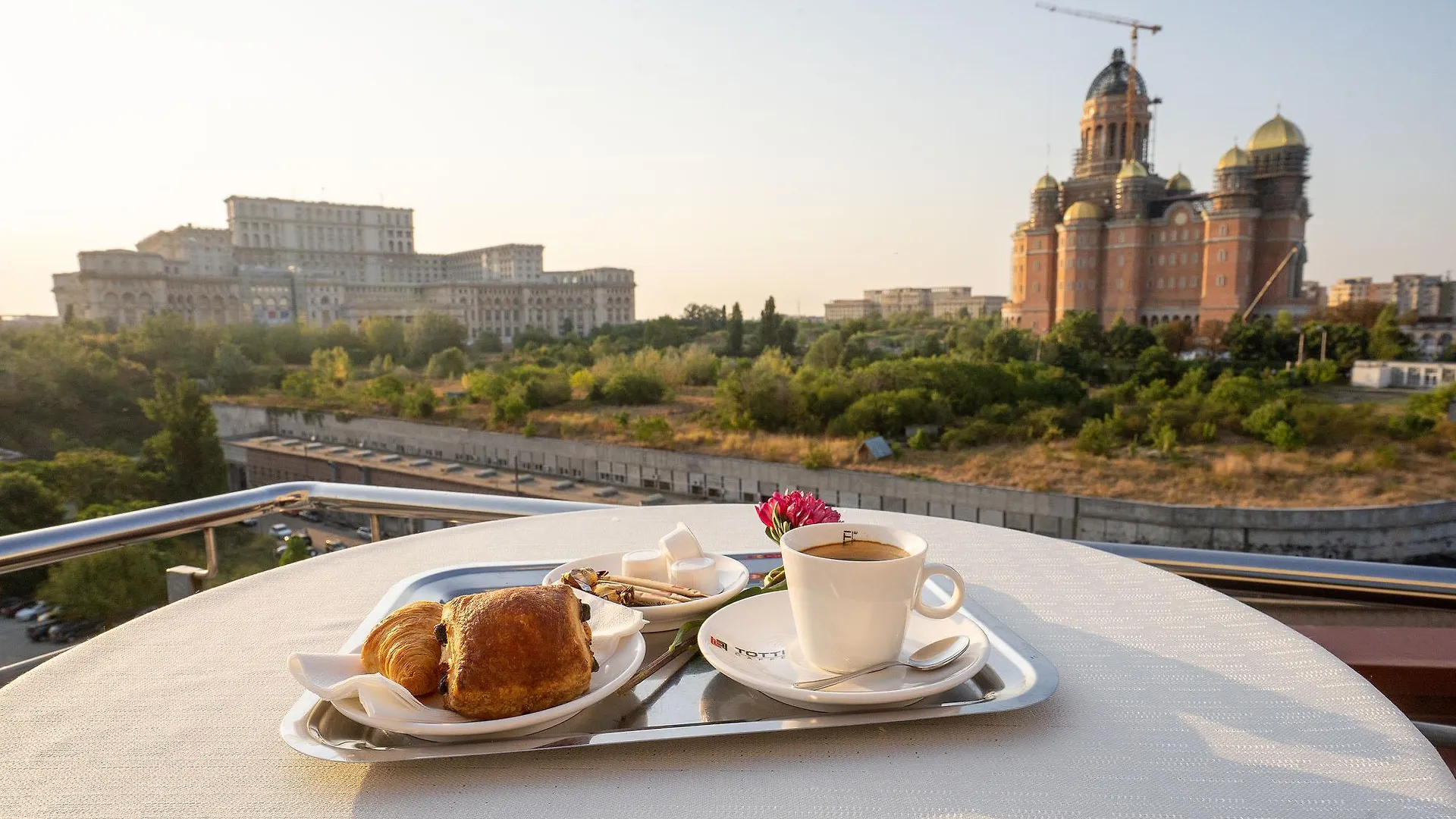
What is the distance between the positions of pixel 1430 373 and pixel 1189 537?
32.6ft

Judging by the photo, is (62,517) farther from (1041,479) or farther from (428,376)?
(428,376)

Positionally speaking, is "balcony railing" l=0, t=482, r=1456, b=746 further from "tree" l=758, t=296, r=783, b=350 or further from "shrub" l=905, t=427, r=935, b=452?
"tree" l=758, t=296, r=783, b=350

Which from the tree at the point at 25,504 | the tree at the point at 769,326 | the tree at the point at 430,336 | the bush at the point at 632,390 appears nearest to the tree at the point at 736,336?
the tree at the point at 769,326

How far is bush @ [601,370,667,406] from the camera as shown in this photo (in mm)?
11953

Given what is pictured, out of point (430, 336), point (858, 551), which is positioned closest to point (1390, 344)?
point (858, 551)

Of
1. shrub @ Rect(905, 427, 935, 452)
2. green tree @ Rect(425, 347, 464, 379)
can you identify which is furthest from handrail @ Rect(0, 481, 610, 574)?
green tree @ Rect(425, 347, 464, 379)

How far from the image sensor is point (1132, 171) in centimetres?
2064

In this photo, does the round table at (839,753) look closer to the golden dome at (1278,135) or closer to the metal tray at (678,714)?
the metal tray at (678,714)

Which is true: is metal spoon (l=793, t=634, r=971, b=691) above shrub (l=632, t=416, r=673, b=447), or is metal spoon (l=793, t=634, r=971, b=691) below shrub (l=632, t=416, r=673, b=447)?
above

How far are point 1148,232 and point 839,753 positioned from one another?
77.5ft

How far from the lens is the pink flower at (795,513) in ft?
1.72

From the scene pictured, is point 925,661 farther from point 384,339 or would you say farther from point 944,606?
point 384,339

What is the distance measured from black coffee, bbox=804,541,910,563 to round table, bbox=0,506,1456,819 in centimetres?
9

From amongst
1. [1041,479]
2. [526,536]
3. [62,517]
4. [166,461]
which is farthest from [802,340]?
[526,536]
